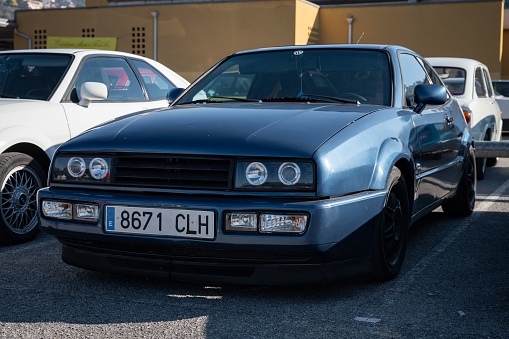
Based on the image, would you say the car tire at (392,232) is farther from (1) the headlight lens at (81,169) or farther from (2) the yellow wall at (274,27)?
(2) the yellow wall at (274,27)

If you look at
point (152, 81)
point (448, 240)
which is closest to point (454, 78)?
point (152, 81)

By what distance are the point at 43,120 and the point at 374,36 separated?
2216cm

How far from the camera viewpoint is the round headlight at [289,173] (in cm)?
398

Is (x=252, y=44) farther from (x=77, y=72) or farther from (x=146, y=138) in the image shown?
(x=146, y=138)

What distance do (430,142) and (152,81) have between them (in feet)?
9.74

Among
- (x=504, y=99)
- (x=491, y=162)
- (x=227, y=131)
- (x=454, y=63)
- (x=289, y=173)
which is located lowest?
(x=491, y=162)

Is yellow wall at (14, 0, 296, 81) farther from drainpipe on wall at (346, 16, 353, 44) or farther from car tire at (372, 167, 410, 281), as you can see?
car tire at (372, 167, 410, 281)

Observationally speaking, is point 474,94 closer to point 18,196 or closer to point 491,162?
point 491,162

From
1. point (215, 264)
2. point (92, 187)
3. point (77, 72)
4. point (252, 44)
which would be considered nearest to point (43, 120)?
point (77, 72)

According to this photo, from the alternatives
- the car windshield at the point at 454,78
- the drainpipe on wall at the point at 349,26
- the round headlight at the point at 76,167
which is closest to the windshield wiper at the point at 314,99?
the round headlight at the point at 76,167

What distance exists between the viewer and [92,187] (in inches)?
170

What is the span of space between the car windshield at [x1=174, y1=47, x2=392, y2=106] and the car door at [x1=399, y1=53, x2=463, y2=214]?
0.26m

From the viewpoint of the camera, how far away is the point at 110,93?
22.9 feet

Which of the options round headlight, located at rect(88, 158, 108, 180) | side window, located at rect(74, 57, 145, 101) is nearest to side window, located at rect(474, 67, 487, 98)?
side window, located at rect(74, 57, 145, 101)
